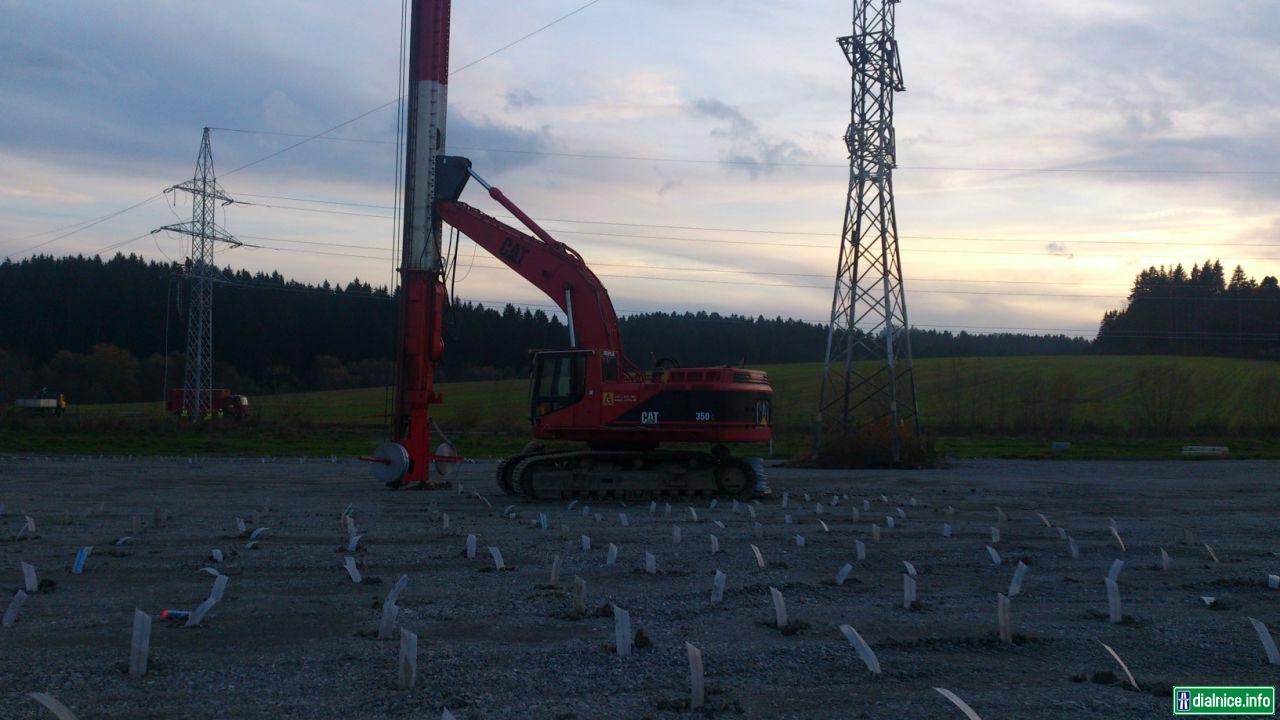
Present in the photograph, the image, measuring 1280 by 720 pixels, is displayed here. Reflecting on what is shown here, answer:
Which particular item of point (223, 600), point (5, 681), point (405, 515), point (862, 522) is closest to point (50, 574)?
point (223, 600)

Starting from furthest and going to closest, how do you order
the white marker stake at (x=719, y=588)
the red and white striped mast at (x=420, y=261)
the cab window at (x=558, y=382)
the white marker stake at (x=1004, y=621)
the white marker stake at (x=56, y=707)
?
the red and white striped mast at (x=420, y=261) < the cab window at (x=558, y=382) < the white marker stake at (x=719, y=588) < the white marker stake at (x=1004, y=621) < the white marker stake at (x=56, y=707)

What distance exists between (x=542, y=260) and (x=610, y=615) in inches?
510

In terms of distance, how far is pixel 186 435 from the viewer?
4491 centimetres

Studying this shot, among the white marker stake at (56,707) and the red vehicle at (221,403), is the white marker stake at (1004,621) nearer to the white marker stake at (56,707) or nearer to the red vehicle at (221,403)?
the white marker stake at (56,707)

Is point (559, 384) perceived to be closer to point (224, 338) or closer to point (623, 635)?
point (623, 635)

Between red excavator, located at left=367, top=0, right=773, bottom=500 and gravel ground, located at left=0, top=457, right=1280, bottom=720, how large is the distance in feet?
7.33

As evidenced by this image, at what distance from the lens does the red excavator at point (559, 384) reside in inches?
772

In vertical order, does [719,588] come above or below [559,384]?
below

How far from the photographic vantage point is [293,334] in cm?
9475

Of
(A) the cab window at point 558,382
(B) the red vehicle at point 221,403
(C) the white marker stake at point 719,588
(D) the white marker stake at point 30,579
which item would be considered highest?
(A) the cab window at point 558,382

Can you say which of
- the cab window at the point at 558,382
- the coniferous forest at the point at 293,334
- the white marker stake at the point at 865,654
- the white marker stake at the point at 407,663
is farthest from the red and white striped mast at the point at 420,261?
the coniferous forest at the point at 293,334

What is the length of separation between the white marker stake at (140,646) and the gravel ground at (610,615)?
92 millimetres

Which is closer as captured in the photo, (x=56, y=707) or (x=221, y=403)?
(x=56, y=707)

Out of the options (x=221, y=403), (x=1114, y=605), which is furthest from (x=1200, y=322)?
(x=1114, y=605)
